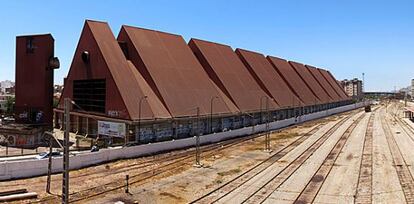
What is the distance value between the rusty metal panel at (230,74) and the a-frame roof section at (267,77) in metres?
3.28

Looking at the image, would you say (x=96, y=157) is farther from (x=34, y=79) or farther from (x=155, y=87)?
(x=34, y=79)

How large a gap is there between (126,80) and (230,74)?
3090cm

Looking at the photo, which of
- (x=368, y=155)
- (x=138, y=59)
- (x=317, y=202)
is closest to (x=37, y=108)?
(x=138, y=59)

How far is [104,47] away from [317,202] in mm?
37510

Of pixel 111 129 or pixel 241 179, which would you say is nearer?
pixel 241 179

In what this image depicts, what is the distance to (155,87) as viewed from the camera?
55.4 meters

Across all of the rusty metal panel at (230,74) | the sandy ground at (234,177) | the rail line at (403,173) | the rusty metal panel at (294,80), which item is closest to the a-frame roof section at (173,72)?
the rusty metal panel at (230,74)

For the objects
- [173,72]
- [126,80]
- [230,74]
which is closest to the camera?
[126,80]

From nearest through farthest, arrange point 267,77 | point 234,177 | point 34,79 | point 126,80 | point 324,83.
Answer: point 234,177 → point 126,80 → point 34,79 → point 267,77 → point 324,83

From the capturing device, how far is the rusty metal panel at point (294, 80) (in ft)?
366

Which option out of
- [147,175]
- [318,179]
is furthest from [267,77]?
[147,175]

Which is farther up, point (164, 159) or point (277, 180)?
point (164, 159)

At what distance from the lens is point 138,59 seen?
57.1 meters

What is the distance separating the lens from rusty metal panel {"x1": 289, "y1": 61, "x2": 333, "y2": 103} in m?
131
